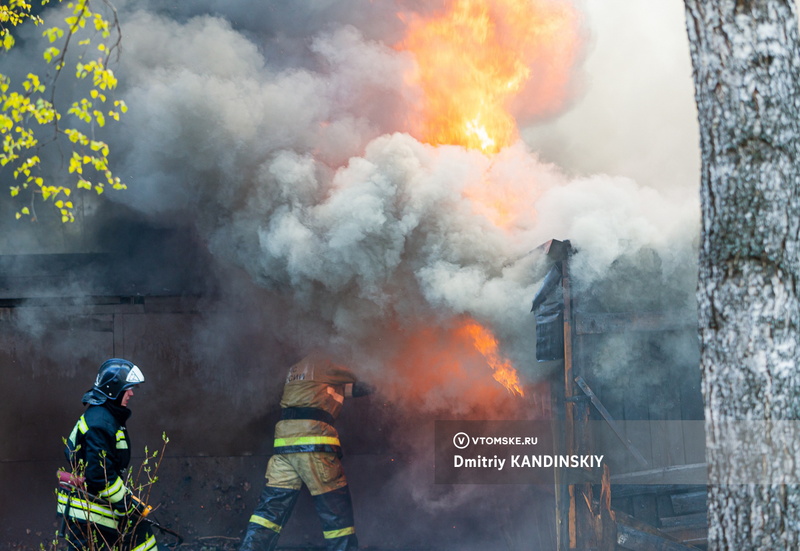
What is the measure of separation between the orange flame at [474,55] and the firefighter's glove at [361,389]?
256 cm

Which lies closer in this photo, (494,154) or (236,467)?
(236,467)

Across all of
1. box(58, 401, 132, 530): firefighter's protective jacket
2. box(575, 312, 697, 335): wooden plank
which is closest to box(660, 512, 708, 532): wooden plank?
box(575, 312, 697, 335): wooden plank

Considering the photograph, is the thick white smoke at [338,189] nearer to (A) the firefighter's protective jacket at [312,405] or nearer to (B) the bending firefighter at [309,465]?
(A) the firefighter's protective jacket at [312,405]

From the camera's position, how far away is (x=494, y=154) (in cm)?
807

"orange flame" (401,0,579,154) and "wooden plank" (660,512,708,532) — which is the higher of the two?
"orange flame" (401,0,579,154)

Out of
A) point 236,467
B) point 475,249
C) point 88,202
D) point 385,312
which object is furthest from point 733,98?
point 88,202

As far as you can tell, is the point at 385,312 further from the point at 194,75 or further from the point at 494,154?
the point at 194,75

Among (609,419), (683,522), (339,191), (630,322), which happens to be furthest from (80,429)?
(683,522)

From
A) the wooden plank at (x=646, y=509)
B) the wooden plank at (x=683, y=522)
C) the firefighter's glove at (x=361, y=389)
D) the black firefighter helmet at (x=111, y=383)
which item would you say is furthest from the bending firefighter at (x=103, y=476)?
the wooden plank at (x=683, y=522)

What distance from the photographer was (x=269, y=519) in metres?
6.57

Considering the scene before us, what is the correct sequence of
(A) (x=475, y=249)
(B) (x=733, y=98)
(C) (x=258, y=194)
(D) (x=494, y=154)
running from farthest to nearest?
(D) (x=494, y=154)
(C) (x=258, y=194)
(A) (x=475, y=249)
(B) (x=733, y=98)

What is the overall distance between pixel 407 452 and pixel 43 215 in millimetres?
4698

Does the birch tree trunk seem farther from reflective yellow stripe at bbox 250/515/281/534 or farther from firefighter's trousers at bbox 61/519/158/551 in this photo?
reflective yellow stripe at bbox 250/515/281/534

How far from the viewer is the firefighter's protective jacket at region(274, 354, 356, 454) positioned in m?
6.73
